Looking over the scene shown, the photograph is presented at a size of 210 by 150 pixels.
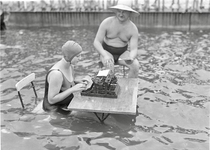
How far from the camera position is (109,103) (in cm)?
439

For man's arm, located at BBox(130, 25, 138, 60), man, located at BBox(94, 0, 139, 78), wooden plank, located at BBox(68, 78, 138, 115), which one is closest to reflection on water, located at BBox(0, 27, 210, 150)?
wooden plank, located at BBox(68, 78, 138, 115)

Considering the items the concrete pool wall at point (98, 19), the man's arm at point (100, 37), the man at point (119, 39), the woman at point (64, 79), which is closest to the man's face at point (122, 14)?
the man at point (119, 39)

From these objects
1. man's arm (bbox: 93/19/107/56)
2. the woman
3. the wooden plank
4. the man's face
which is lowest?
the wooden plank

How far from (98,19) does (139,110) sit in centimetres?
990

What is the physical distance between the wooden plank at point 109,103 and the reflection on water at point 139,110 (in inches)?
24.7

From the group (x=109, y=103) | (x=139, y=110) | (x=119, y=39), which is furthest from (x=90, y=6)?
(x=109, y=103)

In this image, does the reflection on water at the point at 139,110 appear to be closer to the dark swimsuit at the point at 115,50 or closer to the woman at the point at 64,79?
the woman at the point at 64,79

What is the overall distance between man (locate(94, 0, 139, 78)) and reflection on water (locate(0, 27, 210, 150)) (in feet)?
3.36

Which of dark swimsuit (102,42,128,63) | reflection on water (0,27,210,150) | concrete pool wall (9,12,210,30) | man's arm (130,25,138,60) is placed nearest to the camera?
reflection on water (0,27,210,150)

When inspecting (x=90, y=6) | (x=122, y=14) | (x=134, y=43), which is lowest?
(x=134, y=43)

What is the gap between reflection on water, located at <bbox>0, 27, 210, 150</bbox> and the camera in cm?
446

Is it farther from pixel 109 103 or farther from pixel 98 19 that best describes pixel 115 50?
pixel 98 19

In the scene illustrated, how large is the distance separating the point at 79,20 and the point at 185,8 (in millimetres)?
5774

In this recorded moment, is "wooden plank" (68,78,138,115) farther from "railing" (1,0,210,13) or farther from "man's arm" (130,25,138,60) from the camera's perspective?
"railing" (1,0,210,13)
